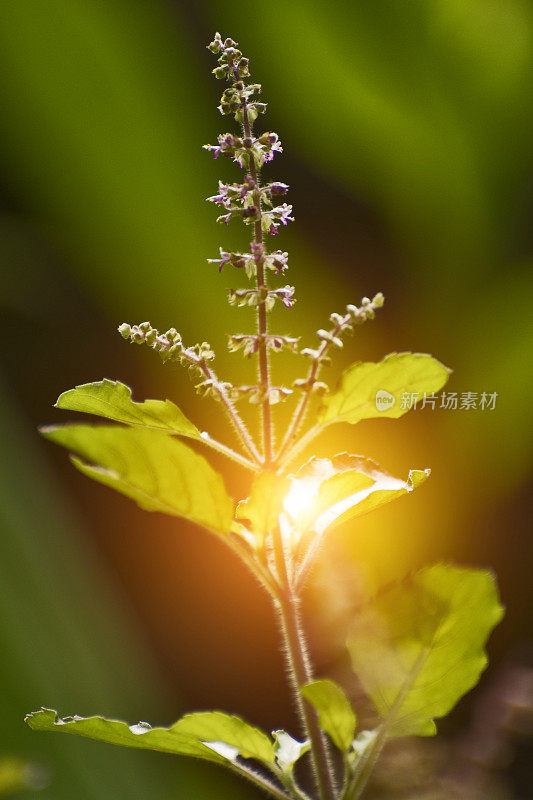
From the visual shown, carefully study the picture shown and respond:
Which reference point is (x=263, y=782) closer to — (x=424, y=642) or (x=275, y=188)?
(x=424, y=642)

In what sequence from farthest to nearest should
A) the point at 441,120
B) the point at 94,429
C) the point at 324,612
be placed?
the point at 441,120 → the point at 324,612 → the point at 94,429

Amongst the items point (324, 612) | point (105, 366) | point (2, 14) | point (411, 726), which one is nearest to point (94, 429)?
point (411, 726)

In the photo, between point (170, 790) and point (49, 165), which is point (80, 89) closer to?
point (49, 165)

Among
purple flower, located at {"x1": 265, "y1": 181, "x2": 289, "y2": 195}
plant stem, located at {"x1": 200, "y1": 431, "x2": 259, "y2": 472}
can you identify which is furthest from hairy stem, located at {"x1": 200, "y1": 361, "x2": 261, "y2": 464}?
purple flower, located at {"x1": 265, "y1": 181, "x2": 289, "y2": 195}

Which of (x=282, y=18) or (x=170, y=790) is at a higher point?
(x=282, y=18)

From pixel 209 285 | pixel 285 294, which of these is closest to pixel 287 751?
pixel 285 294

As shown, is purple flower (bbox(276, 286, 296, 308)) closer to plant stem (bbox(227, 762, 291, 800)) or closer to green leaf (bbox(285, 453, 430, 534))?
green leaf (bbox(285, 453, 430, 534))


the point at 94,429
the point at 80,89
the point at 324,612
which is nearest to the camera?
the point at 94,429
